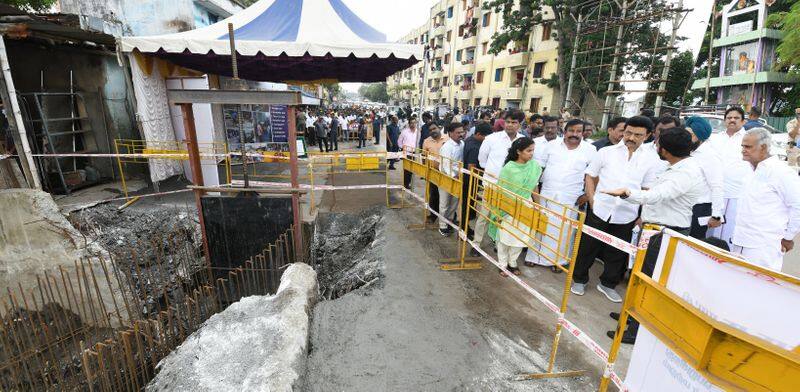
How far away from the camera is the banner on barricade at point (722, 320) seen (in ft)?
4.28

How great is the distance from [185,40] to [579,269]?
22.7ft

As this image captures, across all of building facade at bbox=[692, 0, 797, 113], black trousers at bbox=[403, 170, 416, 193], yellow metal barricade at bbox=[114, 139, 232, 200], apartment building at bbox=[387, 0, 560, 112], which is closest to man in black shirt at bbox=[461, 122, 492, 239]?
black trousers at bbox=[403, 170, 416, 193]

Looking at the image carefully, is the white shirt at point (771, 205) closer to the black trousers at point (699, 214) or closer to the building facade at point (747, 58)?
the black trousers at point (699, 214)

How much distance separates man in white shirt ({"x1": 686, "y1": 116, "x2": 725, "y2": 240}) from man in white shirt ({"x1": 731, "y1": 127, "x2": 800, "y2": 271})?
213 mm

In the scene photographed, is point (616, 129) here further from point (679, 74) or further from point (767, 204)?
point (679, 74)

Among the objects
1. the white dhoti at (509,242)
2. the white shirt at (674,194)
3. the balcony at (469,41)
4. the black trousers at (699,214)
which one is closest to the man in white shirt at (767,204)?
the white shirt at (674,194)

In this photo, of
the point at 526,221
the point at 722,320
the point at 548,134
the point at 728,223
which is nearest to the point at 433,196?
the point at 548,134

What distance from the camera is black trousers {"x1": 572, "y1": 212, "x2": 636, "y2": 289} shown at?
3766 millimetres

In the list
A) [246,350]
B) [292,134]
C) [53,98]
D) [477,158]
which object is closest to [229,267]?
[292,134]

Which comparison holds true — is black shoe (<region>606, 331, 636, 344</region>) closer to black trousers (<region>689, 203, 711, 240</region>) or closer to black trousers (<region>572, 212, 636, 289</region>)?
black trousers (<region>572, 212, 636, 289</region>)

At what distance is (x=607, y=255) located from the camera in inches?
152

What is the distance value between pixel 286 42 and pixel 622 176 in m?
5.51

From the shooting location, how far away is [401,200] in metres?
6.95

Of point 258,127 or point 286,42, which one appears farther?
point 258,127
